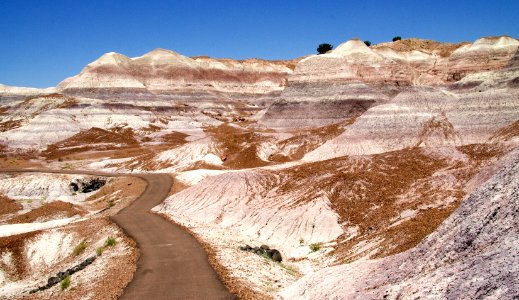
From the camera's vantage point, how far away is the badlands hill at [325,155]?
13617 millimetres

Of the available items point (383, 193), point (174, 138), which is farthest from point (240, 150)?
point (174, 138)

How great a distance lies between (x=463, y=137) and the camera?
5969cm

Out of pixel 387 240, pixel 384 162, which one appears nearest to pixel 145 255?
pixel 387 240

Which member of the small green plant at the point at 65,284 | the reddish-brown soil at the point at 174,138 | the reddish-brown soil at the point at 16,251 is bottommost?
the reddish-brown soil at the point at 16,251

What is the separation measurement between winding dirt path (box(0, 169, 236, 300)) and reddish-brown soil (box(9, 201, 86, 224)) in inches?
465

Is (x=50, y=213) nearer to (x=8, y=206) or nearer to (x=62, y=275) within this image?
(x=8, y=206)

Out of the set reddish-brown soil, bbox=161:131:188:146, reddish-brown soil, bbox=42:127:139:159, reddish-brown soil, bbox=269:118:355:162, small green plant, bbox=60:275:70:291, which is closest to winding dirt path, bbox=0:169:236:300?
small green plant, bbox=60:275:70:291

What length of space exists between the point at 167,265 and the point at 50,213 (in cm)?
2829

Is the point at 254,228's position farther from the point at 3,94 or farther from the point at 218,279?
the point at 3,94

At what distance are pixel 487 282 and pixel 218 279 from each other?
1037cm

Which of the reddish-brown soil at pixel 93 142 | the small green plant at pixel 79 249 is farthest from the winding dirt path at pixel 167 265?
the reddish-brown soil at pixel 93 142

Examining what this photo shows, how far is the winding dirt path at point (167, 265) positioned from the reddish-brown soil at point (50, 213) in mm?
11800

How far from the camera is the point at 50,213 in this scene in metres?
43.5

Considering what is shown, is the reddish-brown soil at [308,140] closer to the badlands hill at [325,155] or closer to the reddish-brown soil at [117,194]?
the badlands hill at [325,155]
